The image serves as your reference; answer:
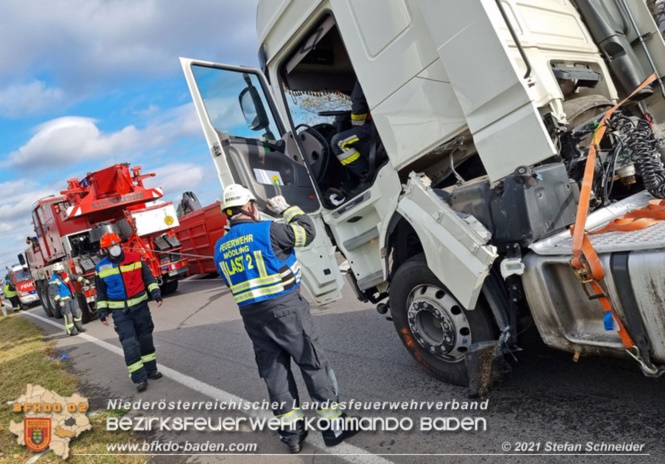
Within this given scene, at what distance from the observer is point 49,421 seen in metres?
4.33

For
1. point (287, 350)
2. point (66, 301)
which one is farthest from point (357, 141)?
point (66, 301)

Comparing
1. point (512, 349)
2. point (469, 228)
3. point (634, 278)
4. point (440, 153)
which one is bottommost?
point (512, 349)

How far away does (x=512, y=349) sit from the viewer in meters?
2.90

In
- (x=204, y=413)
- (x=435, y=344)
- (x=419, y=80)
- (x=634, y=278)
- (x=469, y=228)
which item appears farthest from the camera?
(x=204, y=413)

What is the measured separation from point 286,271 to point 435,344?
1138 mm

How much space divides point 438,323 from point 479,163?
112 centimetres

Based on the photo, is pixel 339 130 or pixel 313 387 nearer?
pixel 313 387

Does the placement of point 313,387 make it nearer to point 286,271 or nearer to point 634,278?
point 286,271

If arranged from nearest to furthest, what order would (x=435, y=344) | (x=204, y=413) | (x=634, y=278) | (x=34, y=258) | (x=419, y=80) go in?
(x=634, y=278) → (x=419, y=80) → (x=435, y=344) → (x=204, y=413) → (x=34, y=258)

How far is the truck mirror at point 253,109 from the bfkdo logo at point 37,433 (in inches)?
127

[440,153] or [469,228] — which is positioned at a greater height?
[440,153]

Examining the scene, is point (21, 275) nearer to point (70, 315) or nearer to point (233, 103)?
point (70, 315)

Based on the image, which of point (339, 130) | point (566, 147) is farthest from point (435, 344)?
point (339, 130)

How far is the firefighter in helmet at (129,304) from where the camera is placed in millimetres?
5133
